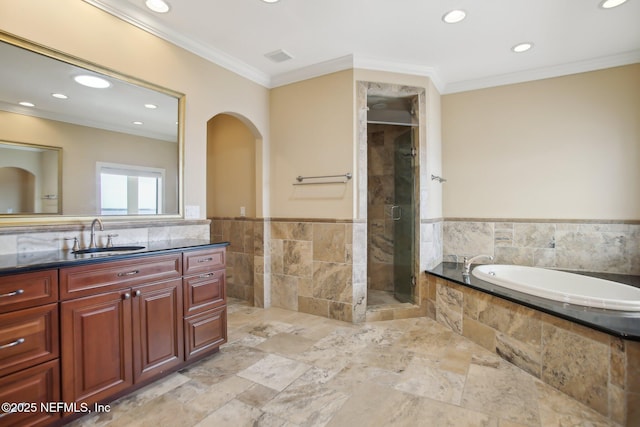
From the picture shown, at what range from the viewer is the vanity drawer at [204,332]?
2189 mm

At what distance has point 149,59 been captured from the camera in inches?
95.7

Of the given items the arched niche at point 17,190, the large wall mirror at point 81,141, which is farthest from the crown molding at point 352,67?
the arched niche at point 17,190

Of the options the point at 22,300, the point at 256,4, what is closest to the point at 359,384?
the point at 22,300

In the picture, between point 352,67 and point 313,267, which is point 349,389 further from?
point 352,67

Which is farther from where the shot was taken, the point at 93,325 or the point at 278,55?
the point at 278,55

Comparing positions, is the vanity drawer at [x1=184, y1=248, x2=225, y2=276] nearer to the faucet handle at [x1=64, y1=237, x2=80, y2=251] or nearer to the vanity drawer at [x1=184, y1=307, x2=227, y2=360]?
the vanity drawer at [x1=184, y1=307, x2=227, y2=360]

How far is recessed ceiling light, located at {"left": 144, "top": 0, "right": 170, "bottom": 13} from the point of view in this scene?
2.22 m

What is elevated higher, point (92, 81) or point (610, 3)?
point (610, 3)

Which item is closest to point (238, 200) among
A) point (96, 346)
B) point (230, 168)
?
point (230, 168)

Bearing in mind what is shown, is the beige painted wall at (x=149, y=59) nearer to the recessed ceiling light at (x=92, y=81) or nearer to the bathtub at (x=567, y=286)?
the recessed ceiling light at (x=92, y=81)

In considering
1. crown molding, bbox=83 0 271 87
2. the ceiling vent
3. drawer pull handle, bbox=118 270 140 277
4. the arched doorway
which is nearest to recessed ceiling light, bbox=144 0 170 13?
crown molding, bbox=83 0 271 87

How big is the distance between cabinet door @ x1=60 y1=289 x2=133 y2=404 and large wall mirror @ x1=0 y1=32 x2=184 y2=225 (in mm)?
691

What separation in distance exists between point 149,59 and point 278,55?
1.17 metres

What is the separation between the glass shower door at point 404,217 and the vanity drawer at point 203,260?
2148 mm
